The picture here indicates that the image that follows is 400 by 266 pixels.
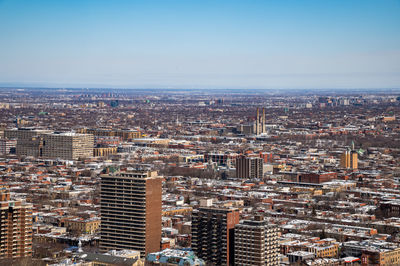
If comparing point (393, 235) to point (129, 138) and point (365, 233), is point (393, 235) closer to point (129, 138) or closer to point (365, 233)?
point (365, 233)

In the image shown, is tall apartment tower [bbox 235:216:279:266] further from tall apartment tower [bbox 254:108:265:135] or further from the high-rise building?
tall apartment tower [bbox 254:108:265:135]

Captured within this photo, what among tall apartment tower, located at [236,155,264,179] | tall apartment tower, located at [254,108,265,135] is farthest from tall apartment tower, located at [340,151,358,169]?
tall apartment tower, located at [254,108,265,135]

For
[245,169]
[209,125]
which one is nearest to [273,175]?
[245,169]

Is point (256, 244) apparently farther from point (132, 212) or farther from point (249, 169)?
point (249, 169)

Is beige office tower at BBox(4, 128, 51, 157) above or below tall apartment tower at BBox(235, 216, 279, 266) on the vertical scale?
below

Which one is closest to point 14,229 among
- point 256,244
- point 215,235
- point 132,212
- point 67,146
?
point 132,212

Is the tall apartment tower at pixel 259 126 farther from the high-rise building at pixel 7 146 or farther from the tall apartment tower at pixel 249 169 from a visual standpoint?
the tall apartment tower at pixel 249 169
